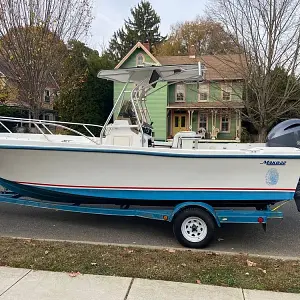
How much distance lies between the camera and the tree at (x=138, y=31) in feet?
157

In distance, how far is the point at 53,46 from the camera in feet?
45.0

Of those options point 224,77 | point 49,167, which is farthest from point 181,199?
point 224,77

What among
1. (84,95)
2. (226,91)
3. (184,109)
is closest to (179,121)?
(184,109)

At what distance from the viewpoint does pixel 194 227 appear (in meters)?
5.11

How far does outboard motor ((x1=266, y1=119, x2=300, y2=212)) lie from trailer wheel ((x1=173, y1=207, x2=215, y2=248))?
1.39 m

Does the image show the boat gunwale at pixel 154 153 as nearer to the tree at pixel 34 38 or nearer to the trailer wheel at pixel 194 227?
the trailer wheel at pixel 194 227

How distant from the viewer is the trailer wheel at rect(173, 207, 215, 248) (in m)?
5.04

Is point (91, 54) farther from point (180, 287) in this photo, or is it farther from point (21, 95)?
point (180, 287)

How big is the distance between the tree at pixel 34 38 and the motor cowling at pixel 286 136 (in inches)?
411

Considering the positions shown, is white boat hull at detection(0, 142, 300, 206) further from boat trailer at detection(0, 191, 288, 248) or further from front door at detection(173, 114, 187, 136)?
front door at detection(173, 114, 187, 136)

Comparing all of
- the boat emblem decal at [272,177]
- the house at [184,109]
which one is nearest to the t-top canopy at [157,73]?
the boat emblem decal at [272,177]

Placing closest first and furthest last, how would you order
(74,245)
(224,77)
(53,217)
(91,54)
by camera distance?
(74,245) < (53,217) < (224,77) < (91,54)

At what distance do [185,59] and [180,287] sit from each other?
25107 millimetres

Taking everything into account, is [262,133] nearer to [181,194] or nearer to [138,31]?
[181,194]
